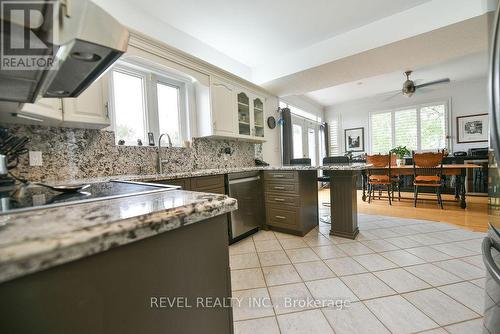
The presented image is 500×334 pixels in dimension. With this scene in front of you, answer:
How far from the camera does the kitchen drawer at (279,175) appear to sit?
2.70 meters

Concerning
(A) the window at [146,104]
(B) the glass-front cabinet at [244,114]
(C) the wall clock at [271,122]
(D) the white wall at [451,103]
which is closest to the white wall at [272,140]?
(C) the wall clock at [271,122]

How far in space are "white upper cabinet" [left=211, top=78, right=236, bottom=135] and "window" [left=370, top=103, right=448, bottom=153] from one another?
534 cm

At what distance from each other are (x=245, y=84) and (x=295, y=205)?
2.01 metres

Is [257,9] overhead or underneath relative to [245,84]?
overhead

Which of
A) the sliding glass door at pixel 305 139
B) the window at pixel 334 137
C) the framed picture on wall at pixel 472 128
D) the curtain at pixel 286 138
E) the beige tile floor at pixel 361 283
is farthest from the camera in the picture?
→ the window at pixel 334 137

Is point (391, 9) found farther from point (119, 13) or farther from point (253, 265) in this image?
point (253, 265)

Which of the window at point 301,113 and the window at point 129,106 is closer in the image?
the window at point 129,106

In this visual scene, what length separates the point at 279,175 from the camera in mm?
2826

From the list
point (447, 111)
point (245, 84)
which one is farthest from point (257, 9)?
point (447, 111)

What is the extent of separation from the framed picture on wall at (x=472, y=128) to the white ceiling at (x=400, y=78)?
3.20 feet

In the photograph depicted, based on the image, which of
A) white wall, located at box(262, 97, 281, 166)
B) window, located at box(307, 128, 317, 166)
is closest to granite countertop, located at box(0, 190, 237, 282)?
white wall, located at box(262, 97, 281, 166)

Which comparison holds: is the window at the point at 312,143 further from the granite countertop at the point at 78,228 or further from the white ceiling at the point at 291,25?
the granite countertop at the point at 78,228

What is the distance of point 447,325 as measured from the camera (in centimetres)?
127

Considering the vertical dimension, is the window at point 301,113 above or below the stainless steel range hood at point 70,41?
above
